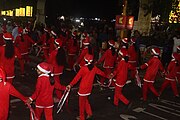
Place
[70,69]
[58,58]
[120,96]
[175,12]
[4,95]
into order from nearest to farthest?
[4,95] → [120,96] → [58,58] → [70,69] → [175,12]

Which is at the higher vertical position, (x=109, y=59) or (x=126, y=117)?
(x=109, y=59)

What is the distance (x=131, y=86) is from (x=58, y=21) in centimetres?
1936

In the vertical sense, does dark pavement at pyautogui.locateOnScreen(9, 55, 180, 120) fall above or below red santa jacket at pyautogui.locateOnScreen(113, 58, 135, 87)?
below

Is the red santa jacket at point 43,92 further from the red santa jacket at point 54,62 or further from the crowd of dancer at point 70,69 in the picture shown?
the red santa jacket at point 54,62

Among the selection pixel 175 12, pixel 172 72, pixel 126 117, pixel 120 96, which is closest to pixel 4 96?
pixel 126 117

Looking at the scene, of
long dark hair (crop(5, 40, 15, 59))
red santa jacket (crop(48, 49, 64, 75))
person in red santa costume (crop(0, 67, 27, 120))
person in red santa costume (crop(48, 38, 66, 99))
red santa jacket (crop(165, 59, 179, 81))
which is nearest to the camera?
person in red santa costume (crop(0, 67, 27, 120))

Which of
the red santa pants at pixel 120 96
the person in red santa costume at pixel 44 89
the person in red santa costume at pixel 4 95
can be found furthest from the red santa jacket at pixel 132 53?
the person in red santa costume at pixel 4 95

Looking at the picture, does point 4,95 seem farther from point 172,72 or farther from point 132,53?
point 132,53

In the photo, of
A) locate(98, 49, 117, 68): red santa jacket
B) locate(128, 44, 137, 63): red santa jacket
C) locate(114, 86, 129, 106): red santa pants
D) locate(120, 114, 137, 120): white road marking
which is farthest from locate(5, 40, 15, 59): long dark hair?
locate(128, 44, 137, 63): red santa jacket

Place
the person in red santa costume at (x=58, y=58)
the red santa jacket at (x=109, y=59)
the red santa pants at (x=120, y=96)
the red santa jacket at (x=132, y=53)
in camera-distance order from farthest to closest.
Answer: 1. the red santa jacket at (x=132, y=53)
2. the red santa jacket at (x=109, y=59)
3. the person in red santa costume at (x=58, y=58)
4. the red santa pants at (x=120, y=96)

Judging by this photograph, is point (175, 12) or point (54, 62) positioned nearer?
point (54, 62)

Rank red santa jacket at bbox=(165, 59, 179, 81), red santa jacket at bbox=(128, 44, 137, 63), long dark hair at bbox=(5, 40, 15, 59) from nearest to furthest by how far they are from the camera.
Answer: long dark hair at bbox=(5, 40, 15, 59), red santa jacket at bbox=(165, 59, 179, 81), red santa jacket at bbox=(128, 44, 137, 63)

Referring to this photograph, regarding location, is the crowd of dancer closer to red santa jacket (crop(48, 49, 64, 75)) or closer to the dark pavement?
red santa jacket (crop(48, 49, 64, 75))

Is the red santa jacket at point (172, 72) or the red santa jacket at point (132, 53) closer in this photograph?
the red santa jacket at point (172, 72)
